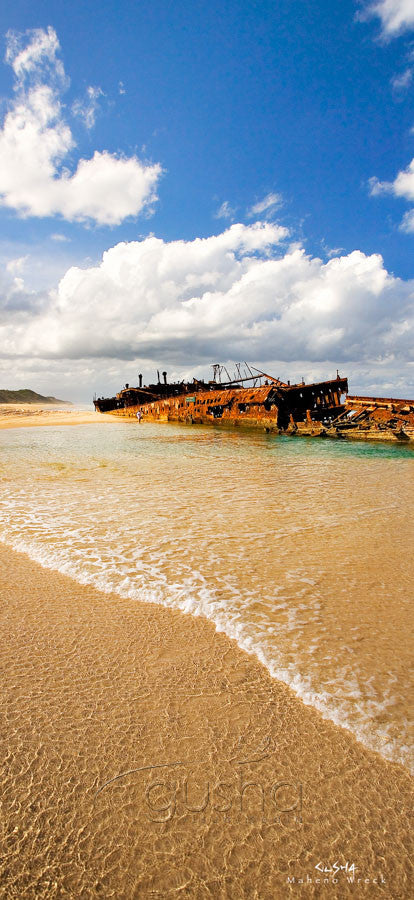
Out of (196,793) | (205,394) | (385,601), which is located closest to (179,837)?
(196,793)

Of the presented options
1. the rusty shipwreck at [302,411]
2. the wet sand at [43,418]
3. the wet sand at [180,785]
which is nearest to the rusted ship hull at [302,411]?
the rusty shipwreck at [302,411]

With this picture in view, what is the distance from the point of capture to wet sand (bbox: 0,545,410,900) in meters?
1.66

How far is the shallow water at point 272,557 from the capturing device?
9.57ft

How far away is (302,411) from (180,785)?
87.9 ft

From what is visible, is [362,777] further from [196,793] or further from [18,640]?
[18,640]

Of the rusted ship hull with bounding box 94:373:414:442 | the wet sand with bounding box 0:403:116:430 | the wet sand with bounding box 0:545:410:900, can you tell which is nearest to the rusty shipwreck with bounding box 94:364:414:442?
A: the rusted ship hull with bounding box 94:373:414:442

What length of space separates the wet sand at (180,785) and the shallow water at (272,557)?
1.22 ft

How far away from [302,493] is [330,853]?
23.5 ft

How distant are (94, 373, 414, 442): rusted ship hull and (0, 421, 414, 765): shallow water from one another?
1326 cm

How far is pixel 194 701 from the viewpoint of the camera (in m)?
2.59

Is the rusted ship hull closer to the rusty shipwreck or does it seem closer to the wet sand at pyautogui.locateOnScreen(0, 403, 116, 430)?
the rusty shipwreck
